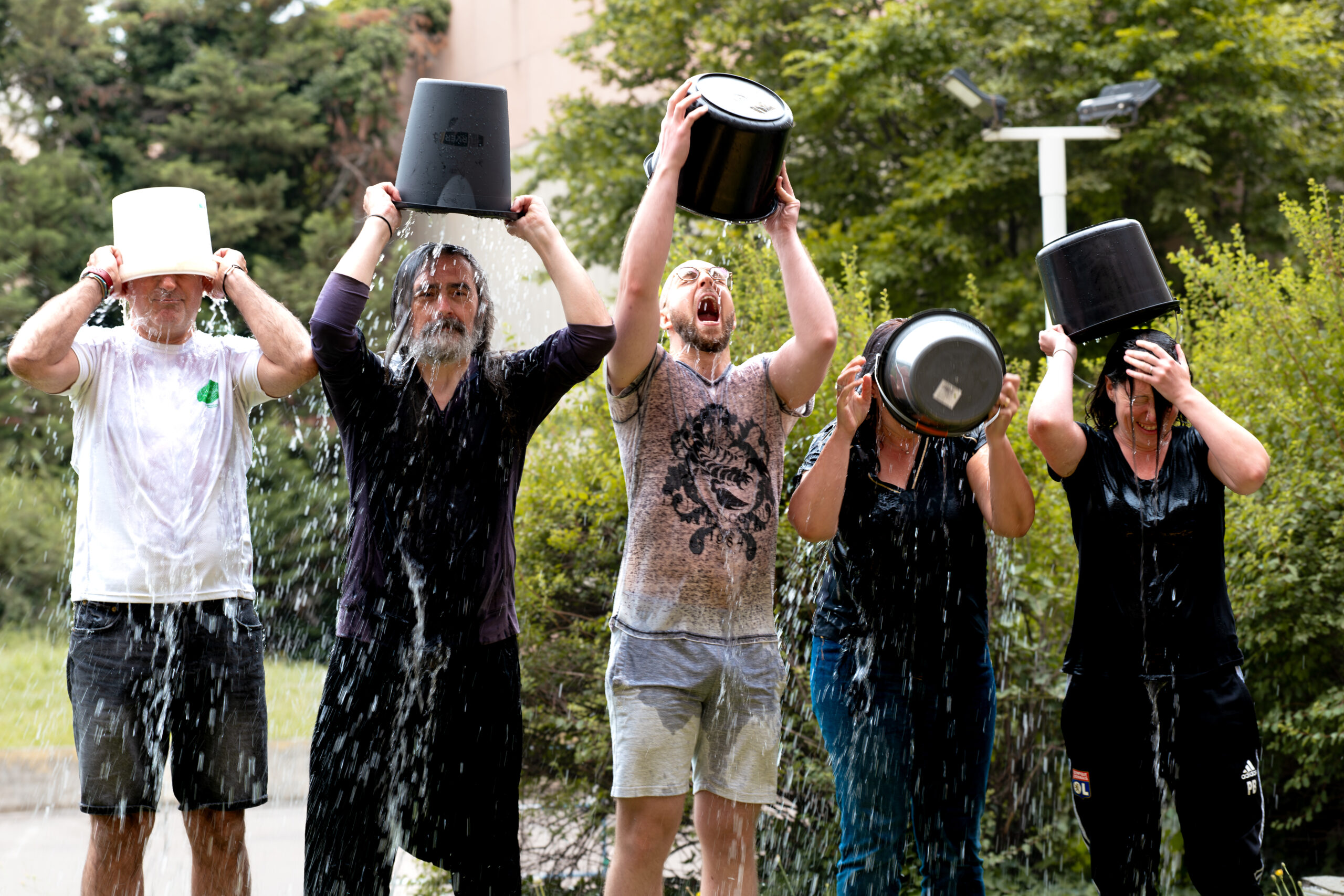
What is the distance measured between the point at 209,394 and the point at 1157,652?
270cm

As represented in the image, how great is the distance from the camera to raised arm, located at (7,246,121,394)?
10.2 feet

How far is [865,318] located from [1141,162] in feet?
28.5

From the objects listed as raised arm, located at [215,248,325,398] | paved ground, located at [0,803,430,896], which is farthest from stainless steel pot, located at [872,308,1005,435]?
paved ground, located at [0,803,430,896]

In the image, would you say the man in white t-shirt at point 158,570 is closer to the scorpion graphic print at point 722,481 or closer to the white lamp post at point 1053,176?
the scorpion graphic print at point 722,481

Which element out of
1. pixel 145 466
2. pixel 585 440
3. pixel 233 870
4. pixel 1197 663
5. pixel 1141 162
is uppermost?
pixel 1141 162

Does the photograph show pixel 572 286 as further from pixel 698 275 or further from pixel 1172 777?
pixel 1172 777

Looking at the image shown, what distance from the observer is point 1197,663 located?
10.5 ft

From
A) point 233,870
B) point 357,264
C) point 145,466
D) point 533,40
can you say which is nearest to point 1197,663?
point 357,264

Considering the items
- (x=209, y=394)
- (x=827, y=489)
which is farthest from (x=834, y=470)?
(x=209, y=394)

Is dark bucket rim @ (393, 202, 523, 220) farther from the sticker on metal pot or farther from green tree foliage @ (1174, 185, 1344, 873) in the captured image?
green tree foliage @ (1174, 185, 1344, 873)

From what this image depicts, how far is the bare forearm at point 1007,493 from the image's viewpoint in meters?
3.29

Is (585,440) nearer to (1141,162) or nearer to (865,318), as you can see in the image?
(865,318)

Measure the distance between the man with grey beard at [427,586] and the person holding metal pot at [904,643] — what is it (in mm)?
827

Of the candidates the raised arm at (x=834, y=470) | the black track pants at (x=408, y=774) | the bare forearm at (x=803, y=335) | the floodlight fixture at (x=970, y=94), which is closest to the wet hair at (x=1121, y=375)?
the raised arm at (x=834, y=470)
